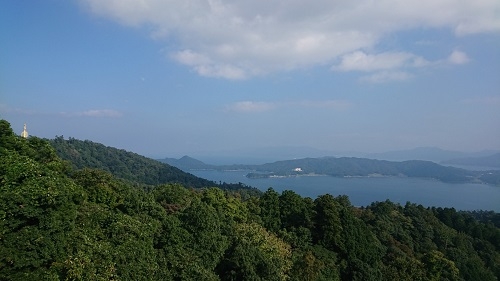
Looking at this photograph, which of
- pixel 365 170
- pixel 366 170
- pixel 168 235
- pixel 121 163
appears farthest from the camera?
pixel 366 170

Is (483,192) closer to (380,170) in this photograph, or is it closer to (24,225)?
(380,170)

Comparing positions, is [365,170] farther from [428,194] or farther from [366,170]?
[428,194]

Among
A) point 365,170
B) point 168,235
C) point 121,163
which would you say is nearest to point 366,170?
point 365,170

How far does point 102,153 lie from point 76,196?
7948 centimetres

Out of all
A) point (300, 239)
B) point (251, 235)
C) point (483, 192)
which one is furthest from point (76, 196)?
point (483, 192)

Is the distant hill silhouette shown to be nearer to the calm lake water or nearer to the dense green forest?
the calm lake water

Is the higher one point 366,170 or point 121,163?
point 366,170

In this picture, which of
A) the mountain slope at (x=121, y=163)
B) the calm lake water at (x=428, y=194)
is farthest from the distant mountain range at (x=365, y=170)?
the mountain slope at (x=121, y=163)

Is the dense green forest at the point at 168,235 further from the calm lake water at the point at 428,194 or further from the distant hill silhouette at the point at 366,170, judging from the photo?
the distant hill silhouette at the point at 366,170

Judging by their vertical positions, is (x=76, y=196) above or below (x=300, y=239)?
above

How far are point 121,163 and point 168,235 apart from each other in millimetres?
75749

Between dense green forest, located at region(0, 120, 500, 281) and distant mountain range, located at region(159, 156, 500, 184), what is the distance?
12718 cm

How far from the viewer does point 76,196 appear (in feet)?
37.9

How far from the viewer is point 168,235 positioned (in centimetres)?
1318
